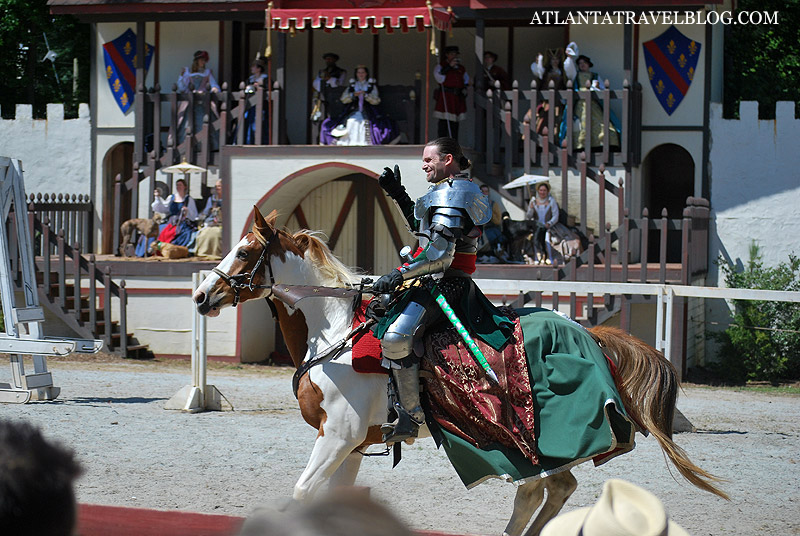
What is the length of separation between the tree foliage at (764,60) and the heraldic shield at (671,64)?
3830mm

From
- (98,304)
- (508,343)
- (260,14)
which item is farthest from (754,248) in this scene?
Result: (508,343)

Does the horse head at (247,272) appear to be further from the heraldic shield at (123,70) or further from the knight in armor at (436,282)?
the heraldic shield at (123,70)

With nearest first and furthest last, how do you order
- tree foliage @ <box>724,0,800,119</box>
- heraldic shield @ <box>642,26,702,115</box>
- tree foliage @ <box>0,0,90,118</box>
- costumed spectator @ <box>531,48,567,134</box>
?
costumed spectator @ <box>531,48,567,134</box> < heraldic shield @ <box>642,26,702,115</box> < tree foliage @ <box>724,0,800,119</box> < tree foliage @ <box>0,0,90,118</box>

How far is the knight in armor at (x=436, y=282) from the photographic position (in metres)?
5.50

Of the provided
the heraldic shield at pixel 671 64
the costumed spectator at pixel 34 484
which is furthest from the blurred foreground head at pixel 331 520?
the heraldic shield at pixel 671 64

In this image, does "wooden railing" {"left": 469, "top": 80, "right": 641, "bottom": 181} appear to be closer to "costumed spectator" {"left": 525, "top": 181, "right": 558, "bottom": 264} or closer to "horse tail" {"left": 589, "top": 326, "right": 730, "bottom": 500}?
"costumed spectator" {"left": 525, "top": 181, "right": 558, "bottom": 264}

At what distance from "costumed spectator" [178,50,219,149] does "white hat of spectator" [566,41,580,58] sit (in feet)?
19.7

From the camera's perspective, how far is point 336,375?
584 centimetres

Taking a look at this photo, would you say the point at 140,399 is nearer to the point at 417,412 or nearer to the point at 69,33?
the point at 417,412

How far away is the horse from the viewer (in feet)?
18.4

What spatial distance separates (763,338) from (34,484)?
50.1 feet

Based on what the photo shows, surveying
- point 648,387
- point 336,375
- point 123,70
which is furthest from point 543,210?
point 336,375

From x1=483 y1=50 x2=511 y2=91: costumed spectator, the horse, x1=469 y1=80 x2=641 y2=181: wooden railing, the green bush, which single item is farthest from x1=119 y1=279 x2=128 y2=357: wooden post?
the horse

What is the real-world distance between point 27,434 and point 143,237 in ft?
53.9
